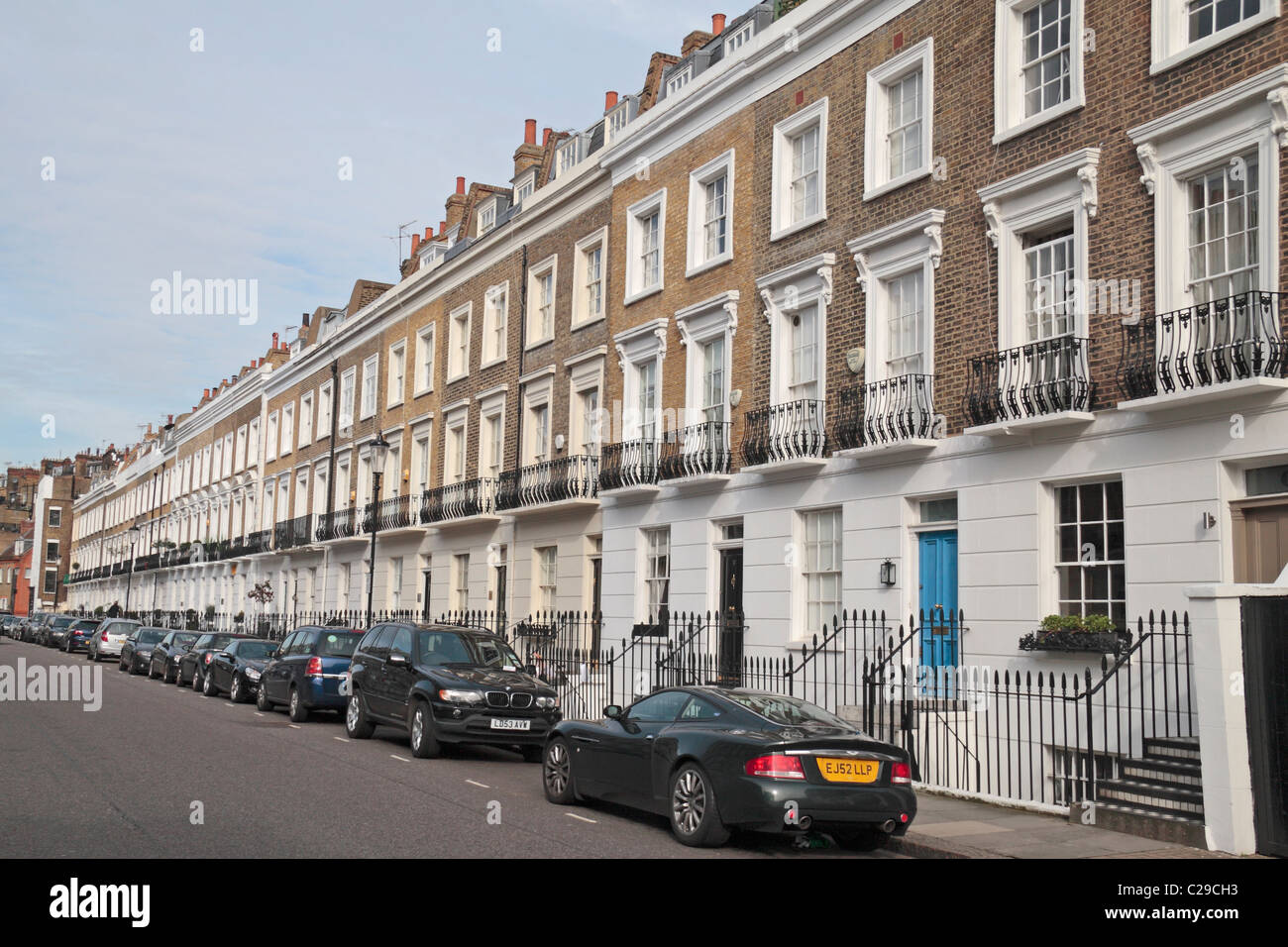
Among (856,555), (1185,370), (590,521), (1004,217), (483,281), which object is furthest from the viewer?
(483,281)

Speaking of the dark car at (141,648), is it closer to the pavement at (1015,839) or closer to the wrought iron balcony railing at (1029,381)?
the wrought iron balcony railing at (1029,381)

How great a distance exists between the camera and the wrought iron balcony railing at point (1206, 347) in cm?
1156

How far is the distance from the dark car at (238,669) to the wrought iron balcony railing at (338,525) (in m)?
9.80

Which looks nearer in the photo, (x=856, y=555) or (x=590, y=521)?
(x=856, y=555)

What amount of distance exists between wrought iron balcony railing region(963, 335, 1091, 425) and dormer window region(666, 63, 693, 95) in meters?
11.4

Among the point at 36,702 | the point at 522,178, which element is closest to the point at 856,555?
the point at 36,702

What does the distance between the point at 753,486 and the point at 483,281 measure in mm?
13996

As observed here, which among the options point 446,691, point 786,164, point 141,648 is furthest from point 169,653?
point 786,164

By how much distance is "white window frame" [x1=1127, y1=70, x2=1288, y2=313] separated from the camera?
11.8 meters

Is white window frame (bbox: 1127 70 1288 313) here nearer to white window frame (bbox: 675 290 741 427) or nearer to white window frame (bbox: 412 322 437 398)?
white window frame (bbox: 675 290 741 427)

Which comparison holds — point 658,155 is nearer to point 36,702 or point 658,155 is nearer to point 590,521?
point 590,521

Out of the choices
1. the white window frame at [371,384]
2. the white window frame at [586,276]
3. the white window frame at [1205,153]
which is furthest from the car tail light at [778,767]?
the white window frame at [371,384]

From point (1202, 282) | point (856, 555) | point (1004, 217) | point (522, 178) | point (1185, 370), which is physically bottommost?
point (856, 555)

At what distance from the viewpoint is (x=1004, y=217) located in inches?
593
